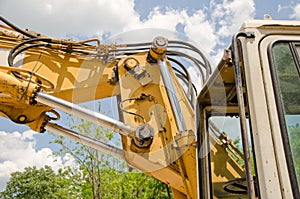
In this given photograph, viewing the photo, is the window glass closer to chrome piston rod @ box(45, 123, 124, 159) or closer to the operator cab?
the operator cab

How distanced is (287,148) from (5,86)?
6.42 feet

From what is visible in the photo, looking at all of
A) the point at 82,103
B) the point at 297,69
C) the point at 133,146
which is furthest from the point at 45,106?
the point at 297,69

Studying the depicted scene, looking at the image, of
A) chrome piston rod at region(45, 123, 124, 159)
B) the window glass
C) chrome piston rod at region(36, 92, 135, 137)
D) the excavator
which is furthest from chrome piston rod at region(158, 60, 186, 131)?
the window glass

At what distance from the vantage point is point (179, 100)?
2.69 m

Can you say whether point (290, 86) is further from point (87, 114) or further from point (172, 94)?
point (87, 114)

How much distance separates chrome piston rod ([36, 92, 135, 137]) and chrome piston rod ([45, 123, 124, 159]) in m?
0.21

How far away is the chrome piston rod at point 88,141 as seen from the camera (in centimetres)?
264

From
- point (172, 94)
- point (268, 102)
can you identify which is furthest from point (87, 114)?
point (268, 102)

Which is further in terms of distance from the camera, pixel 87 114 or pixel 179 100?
pixel 179 100

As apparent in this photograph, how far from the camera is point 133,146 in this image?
2469 mm

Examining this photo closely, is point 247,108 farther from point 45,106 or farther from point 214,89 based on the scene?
point 45,106

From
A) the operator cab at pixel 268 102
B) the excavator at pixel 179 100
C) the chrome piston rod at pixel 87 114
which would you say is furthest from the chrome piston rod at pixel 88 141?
the operator cab at pixel 268 102

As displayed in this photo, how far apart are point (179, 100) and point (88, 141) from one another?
0.79 m

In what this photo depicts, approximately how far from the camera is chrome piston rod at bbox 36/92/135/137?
8.13ft
